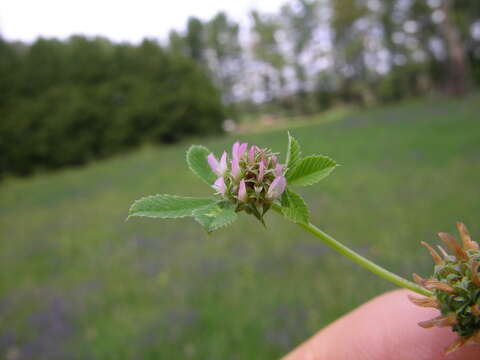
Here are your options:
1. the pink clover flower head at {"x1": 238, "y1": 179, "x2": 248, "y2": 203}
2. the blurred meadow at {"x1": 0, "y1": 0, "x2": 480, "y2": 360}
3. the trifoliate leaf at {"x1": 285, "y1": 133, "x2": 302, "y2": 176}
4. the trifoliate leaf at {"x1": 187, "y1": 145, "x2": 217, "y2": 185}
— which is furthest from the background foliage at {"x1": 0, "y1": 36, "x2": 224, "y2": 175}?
the pink clover flower head at {"x1": 238, "y1": 179, "x2": 248, "y2": 203}

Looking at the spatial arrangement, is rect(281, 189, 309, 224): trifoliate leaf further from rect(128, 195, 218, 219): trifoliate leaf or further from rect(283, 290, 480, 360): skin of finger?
rect(283, 290, 480, 360): skin of finger

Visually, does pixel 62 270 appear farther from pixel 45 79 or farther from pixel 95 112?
pixel 45 79

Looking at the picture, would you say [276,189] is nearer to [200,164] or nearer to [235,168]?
[235,168]

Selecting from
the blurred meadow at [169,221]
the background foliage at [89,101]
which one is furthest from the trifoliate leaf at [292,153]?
the background foliage at [89,101]

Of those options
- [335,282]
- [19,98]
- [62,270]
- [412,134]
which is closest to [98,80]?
[19,98]

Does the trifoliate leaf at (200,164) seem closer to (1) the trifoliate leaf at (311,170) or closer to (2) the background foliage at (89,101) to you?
(1) the trifoliate leaf at (311,170)

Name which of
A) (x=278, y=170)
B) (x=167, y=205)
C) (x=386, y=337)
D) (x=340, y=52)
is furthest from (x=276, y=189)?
(x=340, y=52)
